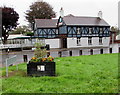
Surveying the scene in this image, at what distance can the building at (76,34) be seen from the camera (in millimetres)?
24281

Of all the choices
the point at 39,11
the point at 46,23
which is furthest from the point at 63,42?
the point at 39,11

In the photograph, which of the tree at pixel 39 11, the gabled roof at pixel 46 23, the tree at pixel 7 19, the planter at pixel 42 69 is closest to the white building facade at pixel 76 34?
the gabled roof at pixel 46 23

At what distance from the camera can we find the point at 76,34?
2469 centimetres

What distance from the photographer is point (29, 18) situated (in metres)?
38.9

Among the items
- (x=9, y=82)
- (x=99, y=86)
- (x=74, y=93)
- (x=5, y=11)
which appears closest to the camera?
(x=74, y=93)

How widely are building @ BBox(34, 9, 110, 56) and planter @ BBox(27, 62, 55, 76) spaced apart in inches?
677

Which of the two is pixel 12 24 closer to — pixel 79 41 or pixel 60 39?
pixel 60 39

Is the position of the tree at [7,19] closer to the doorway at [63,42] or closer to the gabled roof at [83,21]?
the gabled roof at [83,21]

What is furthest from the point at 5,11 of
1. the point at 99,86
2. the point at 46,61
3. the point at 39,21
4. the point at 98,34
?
the point at 99,86

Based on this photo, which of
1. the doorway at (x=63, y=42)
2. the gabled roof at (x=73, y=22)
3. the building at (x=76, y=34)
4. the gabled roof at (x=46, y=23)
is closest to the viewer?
the building at (x=76, y=34)

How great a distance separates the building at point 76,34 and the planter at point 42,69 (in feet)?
56.4

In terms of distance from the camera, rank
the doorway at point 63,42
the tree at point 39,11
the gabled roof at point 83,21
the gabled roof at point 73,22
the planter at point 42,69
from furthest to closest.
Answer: the tree at point 39,11 < the doorway at point 63,42 < the gabled roof at point 73,22 < the gabled roof at point 83,21 < the planter at point 42,69

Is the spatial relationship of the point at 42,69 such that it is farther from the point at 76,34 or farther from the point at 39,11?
the point at 39,11

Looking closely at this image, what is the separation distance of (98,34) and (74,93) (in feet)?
75.7
